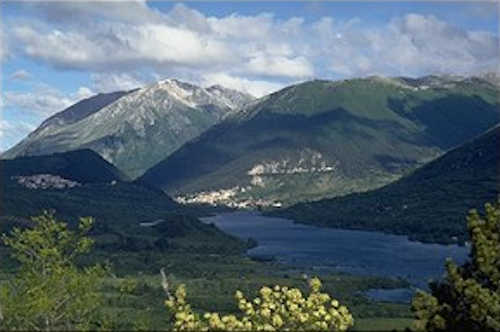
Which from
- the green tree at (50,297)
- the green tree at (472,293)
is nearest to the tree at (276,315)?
the green tree at (50,297)

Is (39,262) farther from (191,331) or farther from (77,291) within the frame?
(191,331)

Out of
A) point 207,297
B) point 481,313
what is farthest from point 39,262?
point 207,297

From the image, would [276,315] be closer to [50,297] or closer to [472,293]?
[50,297]

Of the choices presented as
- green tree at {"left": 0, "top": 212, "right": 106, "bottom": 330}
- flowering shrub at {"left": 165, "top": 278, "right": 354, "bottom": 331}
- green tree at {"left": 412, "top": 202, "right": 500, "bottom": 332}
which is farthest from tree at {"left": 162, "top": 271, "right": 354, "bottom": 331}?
green tree at {"left": 412, "top": 202, "right": 500, "bottom": 332}

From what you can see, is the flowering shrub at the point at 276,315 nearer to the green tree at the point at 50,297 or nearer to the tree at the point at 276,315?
the tree at the point at 276,315

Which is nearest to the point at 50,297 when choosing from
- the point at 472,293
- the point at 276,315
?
the point at 276,315

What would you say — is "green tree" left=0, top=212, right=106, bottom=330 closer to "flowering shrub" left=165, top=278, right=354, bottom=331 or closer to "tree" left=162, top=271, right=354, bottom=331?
"tree" left=162, top=271, right=354, bottom=331

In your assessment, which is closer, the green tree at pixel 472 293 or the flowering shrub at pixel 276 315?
the flowering shrub at pixel 276 315
